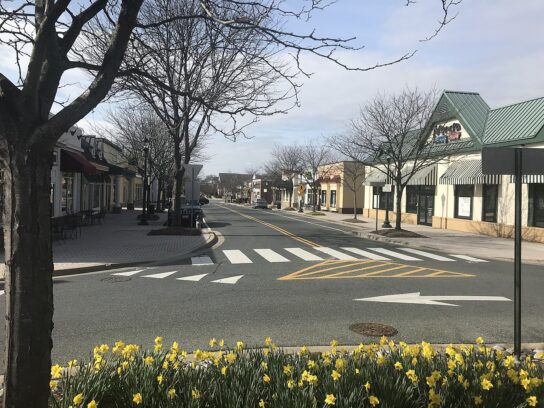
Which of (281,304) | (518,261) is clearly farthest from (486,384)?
(281,304)

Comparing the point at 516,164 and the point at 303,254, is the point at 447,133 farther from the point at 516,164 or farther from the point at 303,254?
the point at 516,164

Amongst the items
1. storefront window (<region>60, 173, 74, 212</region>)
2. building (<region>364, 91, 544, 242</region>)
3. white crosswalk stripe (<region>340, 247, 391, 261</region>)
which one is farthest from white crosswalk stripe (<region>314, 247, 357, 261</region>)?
storefront window (<region>60, 173, 74, 212</region>)

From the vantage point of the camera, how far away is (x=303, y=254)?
51.3 ft

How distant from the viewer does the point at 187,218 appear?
85.0ft

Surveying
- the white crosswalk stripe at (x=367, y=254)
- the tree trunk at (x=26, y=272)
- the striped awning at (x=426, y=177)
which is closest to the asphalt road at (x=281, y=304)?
the white crosswalk stripe at (x=367, y=254)

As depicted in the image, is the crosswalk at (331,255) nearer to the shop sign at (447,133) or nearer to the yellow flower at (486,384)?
the yellow flower at (486,384)

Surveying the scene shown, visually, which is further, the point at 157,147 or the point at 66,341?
the point at 157,147

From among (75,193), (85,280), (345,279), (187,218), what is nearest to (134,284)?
(85,280)

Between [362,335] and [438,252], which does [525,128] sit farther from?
[362,335]

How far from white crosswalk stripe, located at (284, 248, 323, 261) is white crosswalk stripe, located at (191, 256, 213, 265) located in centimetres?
298

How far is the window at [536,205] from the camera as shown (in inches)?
822

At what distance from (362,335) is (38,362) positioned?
4.59 meters

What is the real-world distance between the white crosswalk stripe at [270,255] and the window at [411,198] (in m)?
19.9

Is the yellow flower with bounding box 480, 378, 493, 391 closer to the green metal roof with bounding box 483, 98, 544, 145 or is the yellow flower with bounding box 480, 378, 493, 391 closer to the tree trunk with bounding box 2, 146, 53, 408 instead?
the tree trunk with bounding box 2, 146, 53, 408
